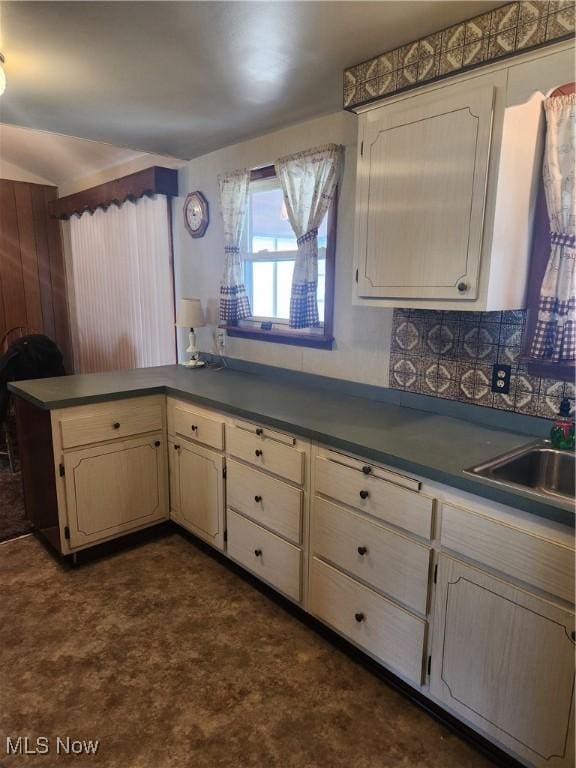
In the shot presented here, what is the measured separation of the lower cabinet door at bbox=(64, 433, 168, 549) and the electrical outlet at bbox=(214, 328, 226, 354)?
0.79 m

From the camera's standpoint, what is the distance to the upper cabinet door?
1587 mm

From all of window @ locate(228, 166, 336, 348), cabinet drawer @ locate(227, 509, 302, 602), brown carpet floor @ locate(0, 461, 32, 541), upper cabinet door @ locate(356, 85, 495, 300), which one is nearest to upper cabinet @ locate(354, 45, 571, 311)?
upper cabinet door @ locate(356, 85, 495, 300)

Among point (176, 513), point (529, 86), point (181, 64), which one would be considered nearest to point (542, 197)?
point (529, 86)

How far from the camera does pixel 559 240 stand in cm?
160

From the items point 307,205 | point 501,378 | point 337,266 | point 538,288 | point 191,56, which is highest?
point 191,56

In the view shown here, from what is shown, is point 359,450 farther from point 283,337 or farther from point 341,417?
point 283,337

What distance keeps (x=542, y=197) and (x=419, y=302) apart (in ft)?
1.69

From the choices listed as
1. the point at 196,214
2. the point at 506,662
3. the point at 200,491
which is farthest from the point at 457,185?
the point at 196,214

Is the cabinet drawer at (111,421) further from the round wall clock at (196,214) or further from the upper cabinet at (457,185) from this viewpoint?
the upper cabinet at (457,185)

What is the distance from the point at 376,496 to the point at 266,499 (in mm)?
623

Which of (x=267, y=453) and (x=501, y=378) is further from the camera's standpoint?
(x=267, y=453)

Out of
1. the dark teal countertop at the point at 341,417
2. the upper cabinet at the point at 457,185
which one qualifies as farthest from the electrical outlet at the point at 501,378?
the upper cabinet at the point at 457,185

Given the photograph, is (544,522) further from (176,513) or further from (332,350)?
(176,513)

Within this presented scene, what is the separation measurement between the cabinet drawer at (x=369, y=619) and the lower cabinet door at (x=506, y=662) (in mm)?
82
